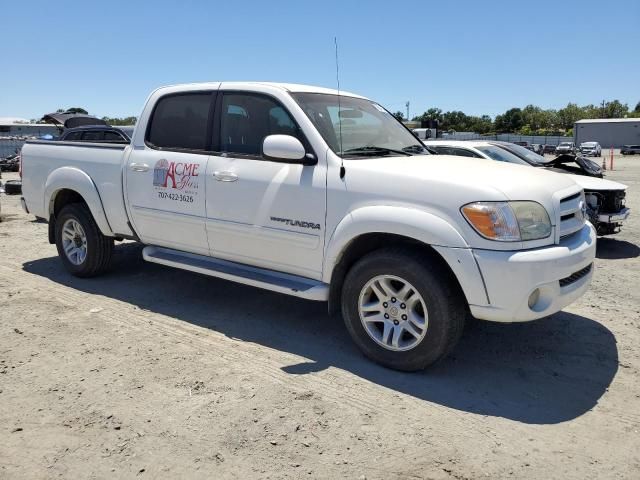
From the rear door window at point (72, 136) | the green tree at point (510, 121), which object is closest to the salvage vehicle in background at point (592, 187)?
the rear door window at point (72, 136)

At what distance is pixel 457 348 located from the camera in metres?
4.32

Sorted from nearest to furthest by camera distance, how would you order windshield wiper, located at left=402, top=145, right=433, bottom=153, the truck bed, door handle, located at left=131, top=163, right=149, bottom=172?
windshield wiper, located at left=402, top=145, right=433, bottom=153 → door handle, located at left=131, top=163, right=149, bottom=172 → the truck bed

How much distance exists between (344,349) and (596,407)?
5.76 feet

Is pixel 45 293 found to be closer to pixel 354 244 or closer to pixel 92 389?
pixel 92 389

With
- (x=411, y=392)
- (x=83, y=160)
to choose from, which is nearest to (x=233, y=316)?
(x=411, y=392)

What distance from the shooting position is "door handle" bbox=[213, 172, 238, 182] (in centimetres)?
451

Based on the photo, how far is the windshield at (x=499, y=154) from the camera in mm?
8844

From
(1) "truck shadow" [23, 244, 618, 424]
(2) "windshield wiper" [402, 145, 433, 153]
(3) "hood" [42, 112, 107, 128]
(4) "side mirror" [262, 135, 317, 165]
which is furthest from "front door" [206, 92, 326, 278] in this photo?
Answer: (3) "hood" [42, 112, 107, 128]

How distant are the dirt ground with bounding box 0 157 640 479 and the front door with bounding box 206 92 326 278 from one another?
694 millimetres

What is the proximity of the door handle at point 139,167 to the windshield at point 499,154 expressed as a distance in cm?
559

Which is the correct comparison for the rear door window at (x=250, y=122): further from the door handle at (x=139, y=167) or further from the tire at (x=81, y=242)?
the tire at (x=81, y=242)

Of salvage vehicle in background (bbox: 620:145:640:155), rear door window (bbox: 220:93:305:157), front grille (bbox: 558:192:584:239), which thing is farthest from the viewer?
salvage vehicle in background (bbox: 620:145:640:155)

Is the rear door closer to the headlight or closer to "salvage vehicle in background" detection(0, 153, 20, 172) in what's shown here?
the headlight

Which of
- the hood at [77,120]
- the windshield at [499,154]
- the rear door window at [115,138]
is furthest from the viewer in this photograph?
the hood at [77,120]
